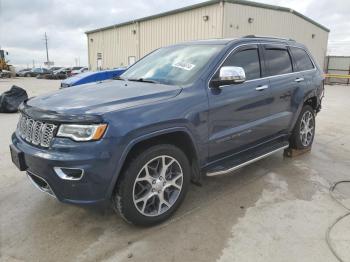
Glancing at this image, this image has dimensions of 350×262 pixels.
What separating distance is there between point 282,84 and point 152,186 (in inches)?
94.9

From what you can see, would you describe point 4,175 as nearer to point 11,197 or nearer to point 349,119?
point 11,197

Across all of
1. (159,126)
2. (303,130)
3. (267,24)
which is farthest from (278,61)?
(267,24)

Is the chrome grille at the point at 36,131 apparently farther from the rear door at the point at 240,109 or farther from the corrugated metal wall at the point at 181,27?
the corrugated metal wall at the point at 181,27

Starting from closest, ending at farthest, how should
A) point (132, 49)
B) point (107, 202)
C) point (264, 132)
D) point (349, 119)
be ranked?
point (107, 202) → point (264, 132) → point (349, 119) → point (132, 49)

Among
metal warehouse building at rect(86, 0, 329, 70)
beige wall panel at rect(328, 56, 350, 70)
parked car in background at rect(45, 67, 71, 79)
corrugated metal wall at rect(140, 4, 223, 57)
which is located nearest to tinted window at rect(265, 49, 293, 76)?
metal warehouse building at rect(86, 0, 329, 70)

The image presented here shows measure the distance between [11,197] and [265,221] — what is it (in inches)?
110

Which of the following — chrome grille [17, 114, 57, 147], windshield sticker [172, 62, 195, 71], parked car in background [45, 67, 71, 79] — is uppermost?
windshield sticker [172, 62, 195, 71]

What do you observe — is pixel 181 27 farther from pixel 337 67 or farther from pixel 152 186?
pixel 152 186

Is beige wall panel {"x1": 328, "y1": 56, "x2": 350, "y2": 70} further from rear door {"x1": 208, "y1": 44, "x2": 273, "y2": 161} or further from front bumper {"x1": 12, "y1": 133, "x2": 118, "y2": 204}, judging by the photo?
front bumper {"x1": 12, "y1": 133, "x2": 118, "y2": 204}

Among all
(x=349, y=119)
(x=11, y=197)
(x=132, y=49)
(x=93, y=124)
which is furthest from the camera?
(x=132, y=49)

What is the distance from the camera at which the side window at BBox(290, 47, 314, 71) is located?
16.0ft

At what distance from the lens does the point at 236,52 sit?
371 cm

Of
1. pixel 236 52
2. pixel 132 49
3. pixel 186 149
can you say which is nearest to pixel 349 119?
pixel 236 52

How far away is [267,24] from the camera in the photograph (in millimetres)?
18828
